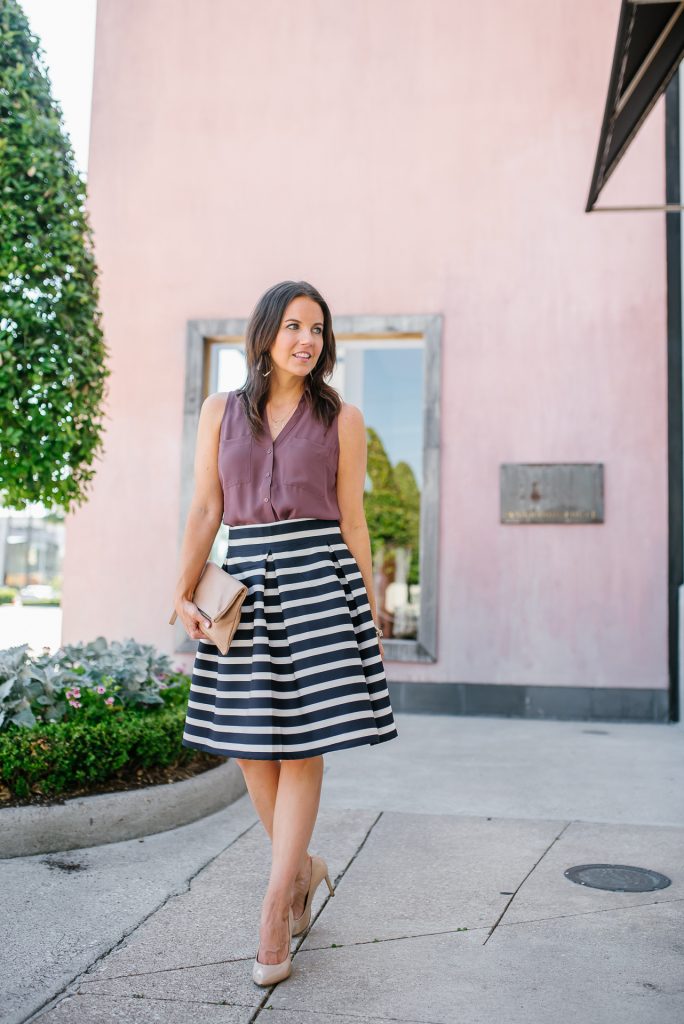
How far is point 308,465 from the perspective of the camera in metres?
2.56

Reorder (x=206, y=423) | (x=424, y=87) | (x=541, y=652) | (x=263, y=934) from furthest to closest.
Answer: (x=424, y=87), (x=541, y=652), (x=206, y=423), (x=263, y=934)

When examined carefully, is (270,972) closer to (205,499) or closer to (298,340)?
(205,499)

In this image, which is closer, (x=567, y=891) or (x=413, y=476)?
(x=567, y=891)

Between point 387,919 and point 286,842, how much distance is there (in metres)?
0.67

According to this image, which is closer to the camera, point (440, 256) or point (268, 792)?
point (268, 792)

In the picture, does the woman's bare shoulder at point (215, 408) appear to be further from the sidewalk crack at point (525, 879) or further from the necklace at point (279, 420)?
the sidewalk crack at point (525, 879)

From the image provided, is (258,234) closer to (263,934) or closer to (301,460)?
(301,460)

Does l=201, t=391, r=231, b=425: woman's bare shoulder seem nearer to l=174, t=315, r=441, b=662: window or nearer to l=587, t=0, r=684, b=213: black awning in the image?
l=587, t=0, r=684, b=213: black awning

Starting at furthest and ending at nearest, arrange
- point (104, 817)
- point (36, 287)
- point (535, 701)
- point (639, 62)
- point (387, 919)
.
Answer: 1. point (535, 701)
2. point (639, 62)
3. point (36, 287)
4. point (104, 817)
5. point (387, 919)

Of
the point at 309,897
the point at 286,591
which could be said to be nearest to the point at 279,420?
the point at 286,591

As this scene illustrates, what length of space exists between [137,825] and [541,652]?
4.08m

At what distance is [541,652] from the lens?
6.98 meters

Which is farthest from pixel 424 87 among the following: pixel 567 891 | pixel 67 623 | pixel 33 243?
pixel 567 891

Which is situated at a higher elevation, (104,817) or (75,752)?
(75,752)
